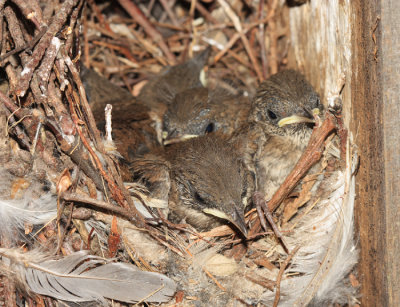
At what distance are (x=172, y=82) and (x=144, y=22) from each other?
57 cm

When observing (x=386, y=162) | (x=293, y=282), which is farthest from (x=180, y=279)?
(x=386, y=162)

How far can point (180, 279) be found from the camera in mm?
2574

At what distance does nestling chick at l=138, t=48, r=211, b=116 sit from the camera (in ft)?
13.0

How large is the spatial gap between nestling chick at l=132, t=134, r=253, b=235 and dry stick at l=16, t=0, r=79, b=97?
2.72 feet

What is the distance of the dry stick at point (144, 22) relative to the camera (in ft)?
13.3

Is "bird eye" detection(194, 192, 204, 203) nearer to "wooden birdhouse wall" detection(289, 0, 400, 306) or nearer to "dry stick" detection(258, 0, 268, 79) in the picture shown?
"wooden birdhouse wall" detection(289, 0, 400, 306)

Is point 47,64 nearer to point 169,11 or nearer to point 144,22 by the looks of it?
point 144,22

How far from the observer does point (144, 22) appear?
411cm

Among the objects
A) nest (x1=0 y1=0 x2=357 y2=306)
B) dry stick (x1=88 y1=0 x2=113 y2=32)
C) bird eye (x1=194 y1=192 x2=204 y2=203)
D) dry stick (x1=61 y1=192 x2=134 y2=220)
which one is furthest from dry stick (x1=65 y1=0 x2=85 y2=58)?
dry stick (x1=88 y1=0 x2=113 y2=32)

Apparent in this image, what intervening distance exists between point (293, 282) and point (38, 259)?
1.25 meters

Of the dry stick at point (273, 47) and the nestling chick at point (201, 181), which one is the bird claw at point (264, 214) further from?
the dry stick at point (273, 47)

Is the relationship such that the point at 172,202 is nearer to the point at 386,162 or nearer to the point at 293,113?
the point at 293,113

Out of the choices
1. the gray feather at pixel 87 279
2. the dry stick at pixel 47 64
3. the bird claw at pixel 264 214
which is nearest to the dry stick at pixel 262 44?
the bird claw at pixel 264 214

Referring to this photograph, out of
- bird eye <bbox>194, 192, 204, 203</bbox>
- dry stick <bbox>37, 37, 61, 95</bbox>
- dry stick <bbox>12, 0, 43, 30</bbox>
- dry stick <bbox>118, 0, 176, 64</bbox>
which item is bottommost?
bird eye <bbox>194, 192, 204, 203</bbox>
